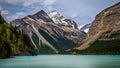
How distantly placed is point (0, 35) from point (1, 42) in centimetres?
1085

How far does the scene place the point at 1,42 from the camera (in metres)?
188

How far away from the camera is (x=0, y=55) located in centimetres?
18900

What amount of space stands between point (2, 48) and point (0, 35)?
12.9 metres

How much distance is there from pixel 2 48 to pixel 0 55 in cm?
498

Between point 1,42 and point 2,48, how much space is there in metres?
4.02

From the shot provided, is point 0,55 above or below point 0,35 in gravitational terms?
below

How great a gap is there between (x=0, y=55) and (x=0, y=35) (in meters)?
15.6

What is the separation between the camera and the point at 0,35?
19725cm

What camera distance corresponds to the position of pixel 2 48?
188m
